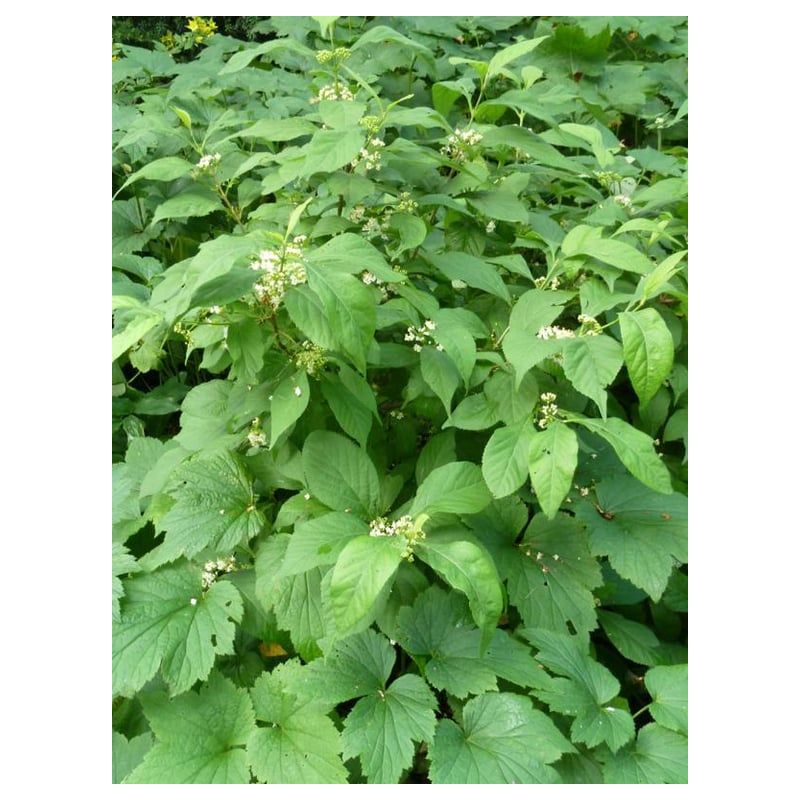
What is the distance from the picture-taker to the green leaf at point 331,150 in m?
1.41

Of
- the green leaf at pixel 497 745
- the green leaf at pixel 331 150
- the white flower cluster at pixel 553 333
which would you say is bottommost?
the green leaf at pixel 497 745

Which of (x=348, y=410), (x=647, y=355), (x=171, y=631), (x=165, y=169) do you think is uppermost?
(x=165, y=169)

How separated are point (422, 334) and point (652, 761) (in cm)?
89

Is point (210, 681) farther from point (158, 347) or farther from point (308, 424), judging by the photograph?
point (158, 347)

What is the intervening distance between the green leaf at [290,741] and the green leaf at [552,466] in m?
0.56

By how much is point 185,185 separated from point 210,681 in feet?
4.45

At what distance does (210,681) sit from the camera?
1430 millimetres

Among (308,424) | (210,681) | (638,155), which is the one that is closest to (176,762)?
(210,681)

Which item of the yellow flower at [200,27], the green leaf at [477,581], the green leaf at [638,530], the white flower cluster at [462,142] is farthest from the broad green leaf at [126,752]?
the yellow flower at [200,27]

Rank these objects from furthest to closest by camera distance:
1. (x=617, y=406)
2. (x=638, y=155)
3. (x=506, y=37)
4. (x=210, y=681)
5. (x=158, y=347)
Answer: (x=506, y=37)
(x=638, y=155)
(x=617, y=406)
(x=158, y=347)
(x=210, y=681)

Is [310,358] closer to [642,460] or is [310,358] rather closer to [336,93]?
[642,460]

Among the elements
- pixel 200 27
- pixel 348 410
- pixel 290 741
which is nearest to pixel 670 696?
pixel 290 741

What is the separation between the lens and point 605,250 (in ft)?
5.05

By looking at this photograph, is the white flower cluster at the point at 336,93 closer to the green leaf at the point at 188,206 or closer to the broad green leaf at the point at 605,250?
the green leaf at the point at 188,206
